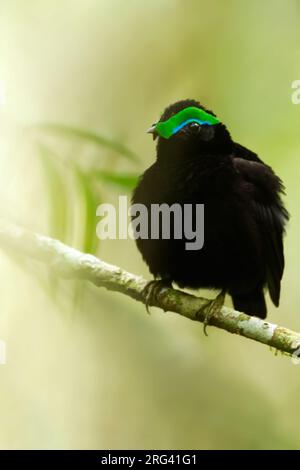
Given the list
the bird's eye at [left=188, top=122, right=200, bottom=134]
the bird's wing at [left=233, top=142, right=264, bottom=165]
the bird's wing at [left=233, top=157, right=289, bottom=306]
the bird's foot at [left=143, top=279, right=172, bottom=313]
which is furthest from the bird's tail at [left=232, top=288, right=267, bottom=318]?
the bird's eye at [left=188, top=122, right=200, bottom=134]

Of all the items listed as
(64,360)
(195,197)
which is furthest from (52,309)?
(195,197)

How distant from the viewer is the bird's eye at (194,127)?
3186 mm

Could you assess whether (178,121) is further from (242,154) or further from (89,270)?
(89,270)

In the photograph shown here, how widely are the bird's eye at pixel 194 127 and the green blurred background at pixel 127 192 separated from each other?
34 centimetres

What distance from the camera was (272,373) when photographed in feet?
13.6

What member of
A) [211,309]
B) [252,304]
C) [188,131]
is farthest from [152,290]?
[188,131]

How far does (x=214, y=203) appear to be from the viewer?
3117mm

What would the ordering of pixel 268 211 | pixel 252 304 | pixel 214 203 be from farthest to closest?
pixel 252 304
pixel 268 211
pixel 214 203

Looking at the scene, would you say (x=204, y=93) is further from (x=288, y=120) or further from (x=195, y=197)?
(x=195, y=197)

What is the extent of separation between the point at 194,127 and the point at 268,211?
1.76ft

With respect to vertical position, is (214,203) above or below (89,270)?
above

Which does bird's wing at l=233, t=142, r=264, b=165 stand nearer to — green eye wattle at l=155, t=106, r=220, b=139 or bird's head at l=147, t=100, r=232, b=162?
bird's head at l=147, t=100, r=232, b=162

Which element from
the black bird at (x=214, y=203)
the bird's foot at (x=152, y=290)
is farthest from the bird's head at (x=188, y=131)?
the bird's foot at (x=152, y=290)

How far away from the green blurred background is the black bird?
25 cm
